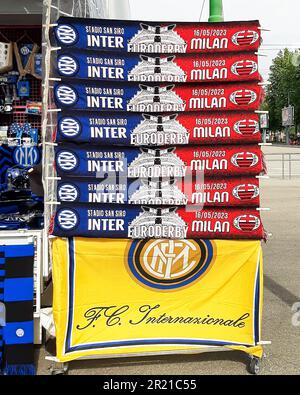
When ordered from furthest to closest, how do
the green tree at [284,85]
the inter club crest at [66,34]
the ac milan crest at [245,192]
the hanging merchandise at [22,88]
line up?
the green tree at [284,85] < the hanging merchandise at [22,88] < the ac milan crest at [245,192] < the inter club crest at [66,34]

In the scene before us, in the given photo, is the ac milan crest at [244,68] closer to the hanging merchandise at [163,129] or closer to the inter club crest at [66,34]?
the hanging merchandise at [163,129]

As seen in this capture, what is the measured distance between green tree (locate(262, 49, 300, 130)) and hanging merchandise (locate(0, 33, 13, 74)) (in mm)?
68519

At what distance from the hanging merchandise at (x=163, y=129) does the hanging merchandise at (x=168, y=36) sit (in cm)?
44

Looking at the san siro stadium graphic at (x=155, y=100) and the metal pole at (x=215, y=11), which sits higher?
the metal pole at (x=215, y=11)

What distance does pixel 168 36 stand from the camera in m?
3.50

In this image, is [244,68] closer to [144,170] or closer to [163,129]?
[163,129]

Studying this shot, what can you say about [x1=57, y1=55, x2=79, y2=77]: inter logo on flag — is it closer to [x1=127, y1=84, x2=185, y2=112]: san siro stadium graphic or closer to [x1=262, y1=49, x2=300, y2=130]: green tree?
[x1=127, y1=84, x2=185, y2=112]: san siro stadium graphic

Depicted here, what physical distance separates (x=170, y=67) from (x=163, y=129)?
414 mm

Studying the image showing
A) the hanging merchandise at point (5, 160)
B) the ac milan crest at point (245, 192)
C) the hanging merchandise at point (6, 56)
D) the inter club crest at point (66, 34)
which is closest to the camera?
the inter club crest at point (66, 34)

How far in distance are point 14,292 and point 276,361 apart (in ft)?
6.30

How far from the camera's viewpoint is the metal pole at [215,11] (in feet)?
22.7

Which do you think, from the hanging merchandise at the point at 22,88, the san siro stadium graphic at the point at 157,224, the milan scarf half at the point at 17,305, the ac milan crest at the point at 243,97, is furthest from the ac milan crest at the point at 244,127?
the hanging merchandise at the point at 22,88
